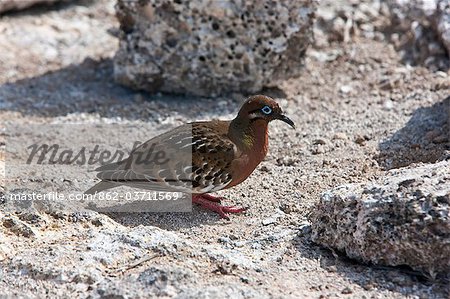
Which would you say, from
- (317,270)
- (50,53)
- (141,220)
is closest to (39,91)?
(50,53)

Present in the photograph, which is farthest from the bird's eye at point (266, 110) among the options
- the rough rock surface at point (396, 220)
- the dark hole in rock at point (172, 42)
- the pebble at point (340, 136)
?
the dark hole in rock at point (172, 42)

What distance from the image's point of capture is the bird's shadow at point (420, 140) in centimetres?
704

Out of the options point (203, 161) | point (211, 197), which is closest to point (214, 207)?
point (211, 197)

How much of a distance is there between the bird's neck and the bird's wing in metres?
0.11

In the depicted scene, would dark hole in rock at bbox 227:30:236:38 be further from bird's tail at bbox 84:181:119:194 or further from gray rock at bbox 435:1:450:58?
bird's tail at bbox 84:181:119:194

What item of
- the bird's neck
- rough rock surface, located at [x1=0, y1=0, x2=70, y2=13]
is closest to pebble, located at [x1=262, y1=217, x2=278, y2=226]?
the bird's neck

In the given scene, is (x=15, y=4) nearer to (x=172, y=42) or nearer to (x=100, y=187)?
(x=172, y=42)

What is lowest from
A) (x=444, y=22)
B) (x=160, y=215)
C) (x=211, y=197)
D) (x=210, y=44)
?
(x=160, y=215)

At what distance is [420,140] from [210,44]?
2.56 metres

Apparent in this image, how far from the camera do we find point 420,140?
24.3ft

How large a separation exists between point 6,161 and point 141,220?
1849 mm

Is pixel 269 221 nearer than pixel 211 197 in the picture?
Yes

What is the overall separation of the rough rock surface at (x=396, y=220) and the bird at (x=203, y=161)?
1.01 m

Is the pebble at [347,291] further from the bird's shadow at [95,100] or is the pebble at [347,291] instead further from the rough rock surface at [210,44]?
the rough rock surface at [210,44]
